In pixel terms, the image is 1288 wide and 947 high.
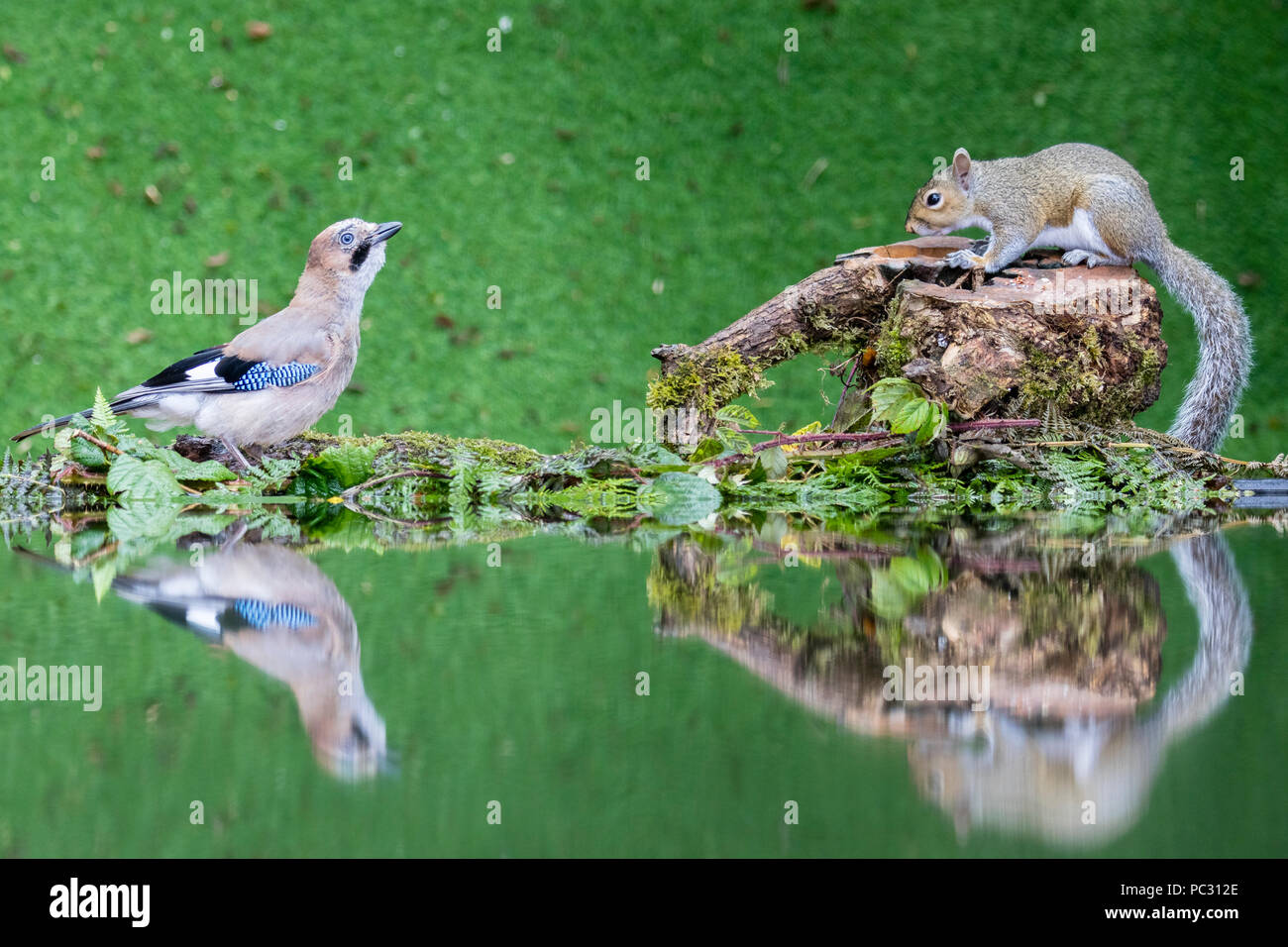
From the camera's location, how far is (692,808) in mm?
908

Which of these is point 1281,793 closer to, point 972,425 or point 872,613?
point 872,613

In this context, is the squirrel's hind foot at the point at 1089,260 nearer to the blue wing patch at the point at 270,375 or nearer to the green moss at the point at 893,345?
the green moss at the point at 893,345

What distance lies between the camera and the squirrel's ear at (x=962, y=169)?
3832 millimetres

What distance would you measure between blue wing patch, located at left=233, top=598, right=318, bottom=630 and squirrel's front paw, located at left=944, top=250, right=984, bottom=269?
2445mm

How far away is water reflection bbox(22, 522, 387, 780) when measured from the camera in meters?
1.09

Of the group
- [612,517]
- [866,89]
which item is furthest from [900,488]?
[866,89]

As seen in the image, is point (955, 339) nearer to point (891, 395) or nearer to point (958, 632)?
point (891, 395)

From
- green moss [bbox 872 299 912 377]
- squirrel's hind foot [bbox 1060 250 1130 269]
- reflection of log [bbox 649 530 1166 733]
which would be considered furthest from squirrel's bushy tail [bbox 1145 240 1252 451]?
reflection of log [bbox 649 530 1166 733]

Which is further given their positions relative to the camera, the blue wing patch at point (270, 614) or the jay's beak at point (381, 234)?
the jay's beak at point (381, 234)

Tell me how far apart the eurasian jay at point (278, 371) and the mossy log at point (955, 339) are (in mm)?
963

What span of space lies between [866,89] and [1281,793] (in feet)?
14.9

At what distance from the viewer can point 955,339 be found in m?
3.30

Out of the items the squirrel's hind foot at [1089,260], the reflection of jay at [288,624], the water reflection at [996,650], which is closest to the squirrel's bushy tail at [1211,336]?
the squirrel's hind foot at [1089,260]

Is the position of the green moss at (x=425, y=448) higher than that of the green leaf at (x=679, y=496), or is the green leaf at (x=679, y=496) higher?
the green moss at (x=425, y=448)
